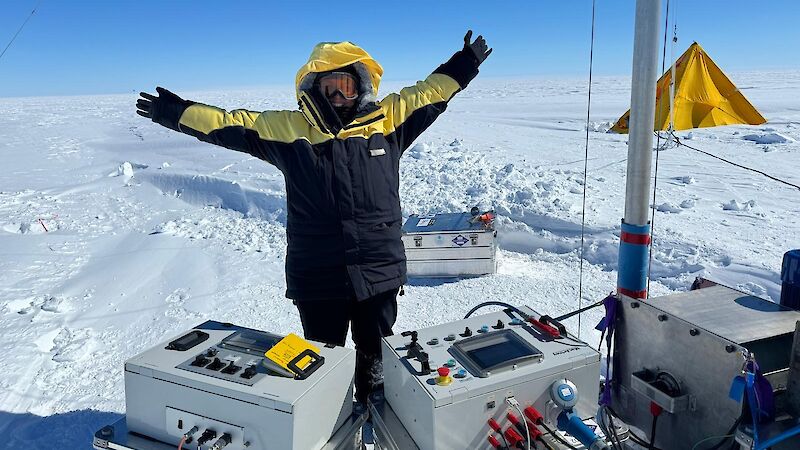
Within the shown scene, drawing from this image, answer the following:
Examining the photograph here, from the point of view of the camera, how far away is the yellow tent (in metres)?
5.27

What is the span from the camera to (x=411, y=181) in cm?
868

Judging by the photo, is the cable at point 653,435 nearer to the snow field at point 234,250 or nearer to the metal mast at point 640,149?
the metal mast at point 640,149

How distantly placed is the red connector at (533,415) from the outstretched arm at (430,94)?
4.24 ft

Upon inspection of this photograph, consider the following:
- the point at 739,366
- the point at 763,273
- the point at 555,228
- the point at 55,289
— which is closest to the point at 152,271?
the point at 55,289

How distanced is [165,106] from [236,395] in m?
1.46

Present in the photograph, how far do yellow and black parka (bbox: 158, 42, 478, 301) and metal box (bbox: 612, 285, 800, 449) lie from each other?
99 centimetres

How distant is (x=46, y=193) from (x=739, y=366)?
9.55 meters

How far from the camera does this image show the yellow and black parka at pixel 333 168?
87.0 inches

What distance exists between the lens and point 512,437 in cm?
155

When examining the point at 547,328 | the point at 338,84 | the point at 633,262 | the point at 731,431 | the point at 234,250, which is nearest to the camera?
the point at 731,431

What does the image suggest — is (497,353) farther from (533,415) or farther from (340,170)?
(340,170)

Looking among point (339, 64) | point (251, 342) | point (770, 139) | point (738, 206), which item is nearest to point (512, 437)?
point (251, 342)

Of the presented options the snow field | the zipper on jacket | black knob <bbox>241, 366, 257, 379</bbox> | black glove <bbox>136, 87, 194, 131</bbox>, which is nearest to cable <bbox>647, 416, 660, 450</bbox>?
black knob <bbox>241, 366, 257, 379</bbox>

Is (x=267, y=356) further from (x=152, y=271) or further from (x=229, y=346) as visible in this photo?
(x=152, y=271)
